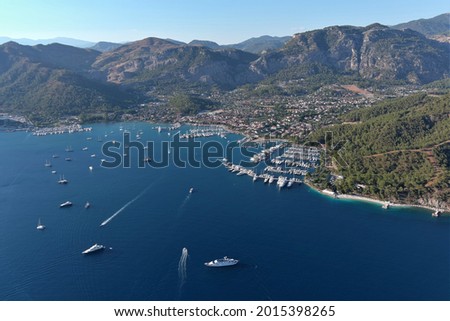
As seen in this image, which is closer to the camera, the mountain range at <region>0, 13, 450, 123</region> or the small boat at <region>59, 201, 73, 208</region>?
the small boat at <region>59, 201, 73, 208</region>

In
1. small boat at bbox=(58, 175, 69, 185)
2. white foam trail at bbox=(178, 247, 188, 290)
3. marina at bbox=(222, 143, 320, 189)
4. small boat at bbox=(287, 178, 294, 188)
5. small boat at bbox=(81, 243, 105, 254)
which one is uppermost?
marina at bbox=(222, 143, 320, 189)

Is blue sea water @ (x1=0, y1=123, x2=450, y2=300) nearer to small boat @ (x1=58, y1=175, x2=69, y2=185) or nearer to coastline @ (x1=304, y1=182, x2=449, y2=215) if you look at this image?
coastline @ (x1=304, y1=182, x2=449, y2=215)

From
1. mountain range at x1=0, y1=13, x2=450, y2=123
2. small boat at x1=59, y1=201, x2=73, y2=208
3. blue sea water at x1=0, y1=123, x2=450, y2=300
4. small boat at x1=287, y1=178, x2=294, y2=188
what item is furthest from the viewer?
mountain range at x1=0, y1=13, x2=450, y2=123

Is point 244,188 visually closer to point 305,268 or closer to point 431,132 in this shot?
point 305,268

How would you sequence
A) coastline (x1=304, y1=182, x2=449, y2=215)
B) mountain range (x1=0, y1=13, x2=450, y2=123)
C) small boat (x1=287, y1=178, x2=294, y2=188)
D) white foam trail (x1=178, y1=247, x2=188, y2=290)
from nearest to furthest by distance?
white foam trail (x1=178, y1=247, x2=188, y2=290) < coastline (x1=304, y1=182, x2=449, y2=215) < small boat (x1=287, y1=178, x2=294, y2=188) < mountain range (x1=0, y1=13, x2=450, y2=123)

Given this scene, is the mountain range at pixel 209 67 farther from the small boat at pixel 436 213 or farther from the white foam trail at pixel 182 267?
the small boat at pixel 436 213

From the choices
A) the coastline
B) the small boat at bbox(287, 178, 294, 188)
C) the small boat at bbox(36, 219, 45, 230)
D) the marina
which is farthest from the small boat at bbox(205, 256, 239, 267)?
the small boat at bbox(287, 178, 294, 188)
